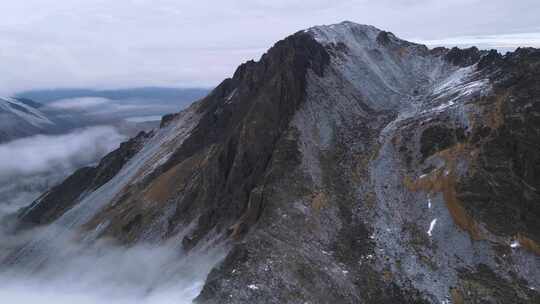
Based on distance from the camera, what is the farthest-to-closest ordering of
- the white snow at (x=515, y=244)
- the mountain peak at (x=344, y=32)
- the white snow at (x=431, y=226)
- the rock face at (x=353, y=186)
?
the mountain peak at (x=344, y=32) < the white snow at (x=431, y=226) < the white snow at (x=515, y=244) < the rock face at (x=353, y=186)

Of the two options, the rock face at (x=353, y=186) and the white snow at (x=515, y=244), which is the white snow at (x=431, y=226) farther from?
the white snow at (x=515, y=244)

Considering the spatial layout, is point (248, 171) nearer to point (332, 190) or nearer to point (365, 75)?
point (332, 190)

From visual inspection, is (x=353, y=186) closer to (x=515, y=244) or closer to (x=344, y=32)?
(x=515, y=244)

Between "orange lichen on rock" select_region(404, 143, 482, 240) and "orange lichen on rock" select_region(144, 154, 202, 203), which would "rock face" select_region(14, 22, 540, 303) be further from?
"orange lichen on rock" select_region(144, 154, 202, 203)

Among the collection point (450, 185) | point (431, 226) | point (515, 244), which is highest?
point (450, 185)

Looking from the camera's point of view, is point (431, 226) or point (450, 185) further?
point (450, 185)

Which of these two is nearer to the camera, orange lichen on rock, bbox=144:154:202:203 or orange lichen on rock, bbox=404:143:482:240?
orange lichen on rock, bbox=404:143:482:240

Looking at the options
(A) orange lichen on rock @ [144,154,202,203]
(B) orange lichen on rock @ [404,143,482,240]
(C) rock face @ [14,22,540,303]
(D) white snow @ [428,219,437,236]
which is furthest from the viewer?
(A) orange lichen on rock @ [144,154,202,203]

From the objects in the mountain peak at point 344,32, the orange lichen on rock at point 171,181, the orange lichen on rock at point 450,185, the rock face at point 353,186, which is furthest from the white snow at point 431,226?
the mountain peak at point 344,32

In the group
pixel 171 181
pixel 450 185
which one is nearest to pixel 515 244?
pixel 450 185

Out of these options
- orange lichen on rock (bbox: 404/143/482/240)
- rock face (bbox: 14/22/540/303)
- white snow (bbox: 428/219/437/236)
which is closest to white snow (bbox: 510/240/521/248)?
rock face (bbox: 14/22/540/303)
